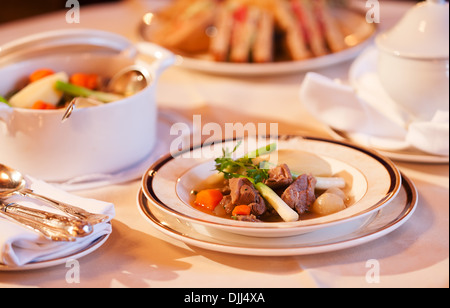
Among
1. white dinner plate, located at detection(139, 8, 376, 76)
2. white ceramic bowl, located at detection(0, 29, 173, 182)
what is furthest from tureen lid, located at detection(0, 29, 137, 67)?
white dinner plate, located at detection(139, 8, 376, 76)

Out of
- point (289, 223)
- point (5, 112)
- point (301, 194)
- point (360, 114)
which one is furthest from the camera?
point (360, 114)

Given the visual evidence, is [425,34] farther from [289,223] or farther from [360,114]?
[289,223]

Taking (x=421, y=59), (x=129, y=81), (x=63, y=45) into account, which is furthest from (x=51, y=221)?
(x=421, y=59)

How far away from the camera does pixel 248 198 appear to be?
0.96 metres

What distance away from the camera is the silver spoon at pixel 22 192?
3.01 ft

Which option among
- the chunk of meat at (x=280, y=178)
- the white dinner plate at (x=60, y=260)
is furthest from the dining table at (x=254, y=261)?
the chunk of meat at (x=280, y=178)

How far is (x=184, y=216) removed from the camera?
2.89 ft

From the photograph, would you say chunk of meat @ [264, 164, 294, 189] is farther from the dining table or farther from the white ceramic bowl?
the white ceramic bowl

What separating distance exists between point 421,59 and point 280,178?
1.64 feet

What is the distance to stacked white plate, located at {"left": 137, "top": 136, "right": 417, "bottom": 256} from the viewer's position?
874mm

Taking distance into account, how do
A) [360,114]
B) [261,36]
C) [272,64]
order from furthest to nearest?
[261,36] < [272,64] < [360,114]

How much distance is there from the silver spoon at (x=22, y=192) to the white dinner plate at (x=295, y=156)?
0.11 meters

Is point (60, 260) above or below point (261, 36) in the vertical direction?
below
